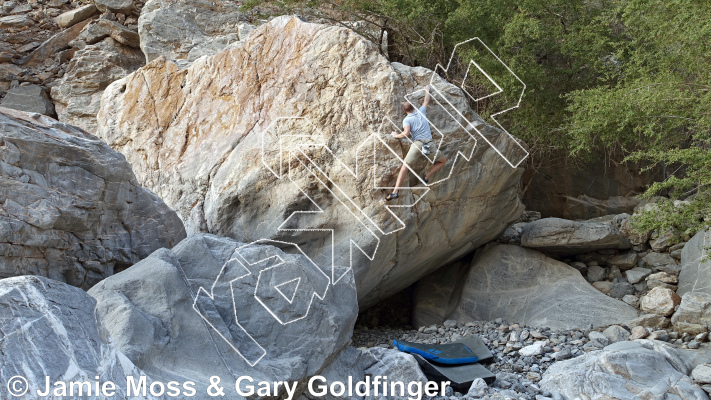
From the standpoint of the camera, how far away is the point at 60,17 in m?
14.0

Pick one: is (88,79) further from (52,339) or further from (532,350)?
(532,350)

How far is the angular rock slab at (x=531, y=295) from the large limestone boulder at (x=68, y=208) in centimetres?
480

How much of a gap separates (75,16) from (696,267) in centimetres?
1352

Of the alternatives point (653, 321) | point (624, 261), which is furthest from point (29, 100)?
point (653, 321)

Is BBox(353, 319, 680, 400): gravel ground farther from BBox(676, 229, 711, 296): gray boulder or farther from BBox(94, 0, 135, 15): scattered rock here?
BBox(94, 0, 135, 15): scattered rock

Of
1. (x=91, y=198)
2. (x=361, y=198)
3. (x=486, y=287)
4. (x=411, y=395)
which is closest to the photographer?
(x=411, y=395)

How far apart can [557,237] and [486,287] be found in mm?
1434

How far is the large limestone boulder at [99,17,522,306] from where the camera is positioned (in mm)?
7566

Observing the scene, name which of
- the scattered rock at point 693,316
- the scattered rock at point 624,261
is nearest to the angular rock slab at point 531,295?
the scattered rock at point 693,316

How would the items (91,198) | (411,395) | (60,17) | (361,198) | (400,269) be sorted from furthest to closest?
(60,17)
(400,269)
(361,198)
(91,198)
(411,395)

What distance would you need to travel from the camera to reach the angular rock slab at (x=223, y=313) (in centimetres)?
496

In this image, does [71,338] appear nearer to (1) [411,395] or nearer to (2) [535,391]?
(1) [411,395]

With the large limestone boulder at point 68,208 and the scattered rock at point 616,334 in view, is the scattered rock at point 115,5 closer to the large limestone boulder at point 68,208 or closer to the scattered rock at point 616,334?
the large limestone boulder at point 68,208

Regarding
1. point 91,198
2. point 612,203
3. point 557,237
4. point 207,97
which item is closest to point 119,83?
point 207,97
